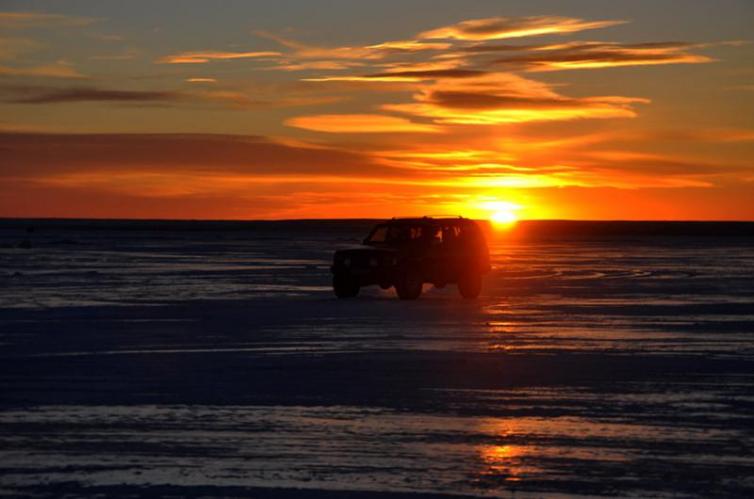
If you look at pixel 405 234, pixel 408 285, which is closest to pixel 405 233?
pixel 405 234

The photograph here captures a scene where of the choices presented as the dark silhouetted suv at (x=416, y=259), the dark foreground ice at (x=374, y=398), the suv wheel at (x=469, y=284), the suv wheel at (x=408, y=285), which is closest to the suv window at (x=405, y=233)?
the dark silhouetted suv at (x=416, y=259)

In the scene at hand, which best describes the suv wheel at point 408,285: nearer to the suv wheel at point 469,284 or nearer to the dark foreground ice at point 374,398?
the suv wheel at point 469,284

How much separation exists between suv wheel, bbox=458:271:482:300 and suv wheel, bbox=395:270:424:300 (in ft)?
4.78

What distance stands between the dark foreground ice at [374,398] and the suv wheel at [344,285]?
8.08 feet

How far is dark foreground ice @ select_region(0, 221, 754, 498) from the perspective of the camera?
10.2 metres

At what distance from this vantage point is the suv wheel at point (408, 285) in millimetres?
33688

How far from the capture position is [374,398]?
48.3 ft

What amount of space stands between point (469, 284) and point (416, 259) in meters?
1.64

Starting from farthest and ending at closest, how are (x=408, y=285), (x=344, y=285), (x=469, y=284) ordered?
(x=469, y=284) < (x=344, y=285) < (x=408, y=285)

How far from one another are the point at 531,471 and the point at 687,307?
20997 millimetres

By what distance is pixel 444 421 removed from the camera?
42.8 ft

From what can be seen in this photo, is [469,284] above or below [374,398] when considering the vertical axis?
above

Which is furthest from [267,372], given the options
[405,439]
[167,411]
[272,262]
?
[272,262]

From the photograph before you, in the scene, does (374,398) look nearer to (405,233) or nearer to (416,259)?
(416,259)
